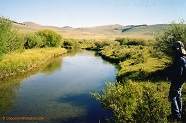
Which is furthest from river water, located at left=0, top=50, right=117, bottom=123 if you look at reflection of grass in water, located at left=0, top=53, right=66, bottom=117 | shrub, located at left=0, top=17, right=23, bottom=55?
shrub, located at left=0, top=17, right=23, bottom=55

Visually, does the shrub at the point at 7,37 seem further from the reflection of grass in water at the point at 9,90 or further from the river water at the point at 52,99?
the river water at the point at 52,99

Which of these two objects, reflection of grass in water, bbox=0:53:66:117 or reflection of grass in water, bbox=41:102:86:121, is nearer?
reflection of grass in water, bbox=41:102:86:121

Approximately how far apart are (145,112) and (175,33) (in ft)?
64.4

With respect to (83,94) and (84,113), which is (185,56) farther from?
(83,94)

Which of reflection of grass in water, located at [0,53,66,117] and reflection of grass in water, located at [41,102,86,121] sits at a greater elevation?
reflection of grass in water, located at [0,53,66,117]

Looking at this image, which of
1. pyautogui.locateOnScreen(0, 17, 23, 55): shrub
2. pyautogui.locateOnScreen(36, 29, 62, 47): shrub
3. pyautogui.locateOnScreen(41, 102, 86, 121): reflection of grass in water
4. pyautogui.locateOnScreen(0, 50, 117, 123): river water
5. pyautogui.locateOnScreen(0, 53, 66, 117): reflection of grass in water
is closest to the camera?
pyautogui.locateOnScreen(41, 102, 86, 121): reflection of grass in water

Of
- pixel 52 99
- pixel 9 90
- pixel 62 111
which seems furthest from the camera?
pixel 9 90

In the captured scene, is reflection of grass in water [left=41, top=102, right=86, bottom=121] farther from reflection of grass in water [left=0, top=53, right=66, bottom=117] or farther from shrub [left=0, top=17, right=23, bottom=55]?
shrub [left=0, top=17, right=23, bottom=55]

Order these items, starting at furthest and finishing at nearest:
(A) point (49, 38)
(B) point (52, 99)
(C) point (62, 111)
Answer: (A) point (49, 38) → (B) point (52, 99) → (C) point (62, 111)

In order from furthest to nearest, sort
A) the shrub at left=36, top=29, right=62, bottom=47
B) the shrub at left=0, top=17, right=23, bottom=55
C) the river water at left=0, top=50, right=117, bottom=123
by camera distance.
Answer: the shrub at left=36, top=29, right=62, bottom=47 < the shrub at left=0, top=17, right=23, bottom=55 < the river water at left=0, top=50, right=117, bottom=123

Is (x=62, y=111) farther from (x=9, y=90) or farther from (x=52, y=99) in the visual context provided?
(x=9, y=90)

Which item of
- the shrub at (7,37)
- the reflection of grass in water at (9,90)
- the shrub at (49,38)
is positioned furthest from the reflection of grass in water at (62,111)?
the shrub at (49,38)

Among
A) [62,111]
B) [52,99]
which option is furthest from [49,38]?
[62,111]

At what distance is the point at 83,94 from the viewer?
2970 cm
